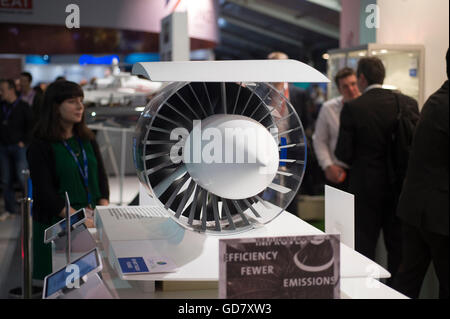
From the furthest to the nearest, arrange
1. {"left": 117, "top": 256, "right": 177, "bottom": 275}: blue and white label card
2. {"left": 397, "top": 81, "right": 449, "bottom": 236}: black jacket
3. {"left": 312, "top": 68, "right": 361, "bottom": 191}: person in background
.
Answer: {"left": 312, "top": 68, "right": 361, "bottom": 191}: person in background
{"left": 397, "top": 81, "right": 449, "bottom": 236}: black jacket
{"left": 117, "top": 256, "right": 177, "bottom": 275}: blue and white label card

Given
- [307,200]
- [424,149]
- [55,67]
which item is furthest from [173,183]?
[55,67]

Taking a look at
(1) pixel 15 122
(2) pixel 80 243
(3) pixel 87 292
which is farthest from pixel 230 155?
(1) pixel 15 122

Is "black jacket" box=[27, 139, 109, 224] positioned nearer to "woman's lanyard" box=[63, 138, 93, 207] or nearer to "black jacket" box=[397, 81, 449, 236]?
"woman's lanyard" box=[63, 138, 93, 207]

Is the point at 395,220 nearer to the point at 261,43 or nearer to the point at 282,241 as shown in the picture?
the point at 282,241

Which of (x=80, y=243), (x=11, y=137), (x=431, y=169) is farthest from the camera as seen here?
(x=11, y=137)

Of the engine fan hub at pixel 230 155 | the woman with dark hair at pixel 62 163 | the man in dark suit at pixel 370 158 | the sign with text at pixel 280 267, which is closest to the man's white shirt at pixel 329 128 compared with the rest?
the man in dark suit at pixel 370 158

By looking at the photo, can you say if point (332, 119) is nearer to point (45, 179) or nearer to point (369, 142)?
point (369, 142)

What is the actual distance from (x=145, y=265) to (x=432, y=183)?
1.12 m

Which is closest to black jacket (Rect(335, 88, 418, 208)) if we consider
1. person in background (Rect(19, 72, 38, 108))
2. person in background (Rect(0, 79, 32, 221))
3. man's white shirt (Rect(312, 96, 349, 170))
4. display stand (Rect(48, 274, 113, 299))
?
man's white shirt (Rect(312, 96, 349, 170))

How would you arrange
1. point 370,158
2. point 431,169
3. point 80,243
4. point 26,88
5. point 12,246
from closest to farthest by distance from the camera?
point 80,243 → point 431,169 → point 370,158 → point 12,246 → point 26,88

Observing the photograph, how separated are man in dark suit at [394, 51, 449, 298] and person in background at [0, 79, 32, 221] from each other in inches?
173

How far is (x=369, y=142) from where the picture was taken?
8.27ft

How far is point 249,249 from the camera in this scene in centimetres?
105

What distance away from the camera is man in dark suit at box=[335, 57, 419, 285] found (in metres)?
2.39
